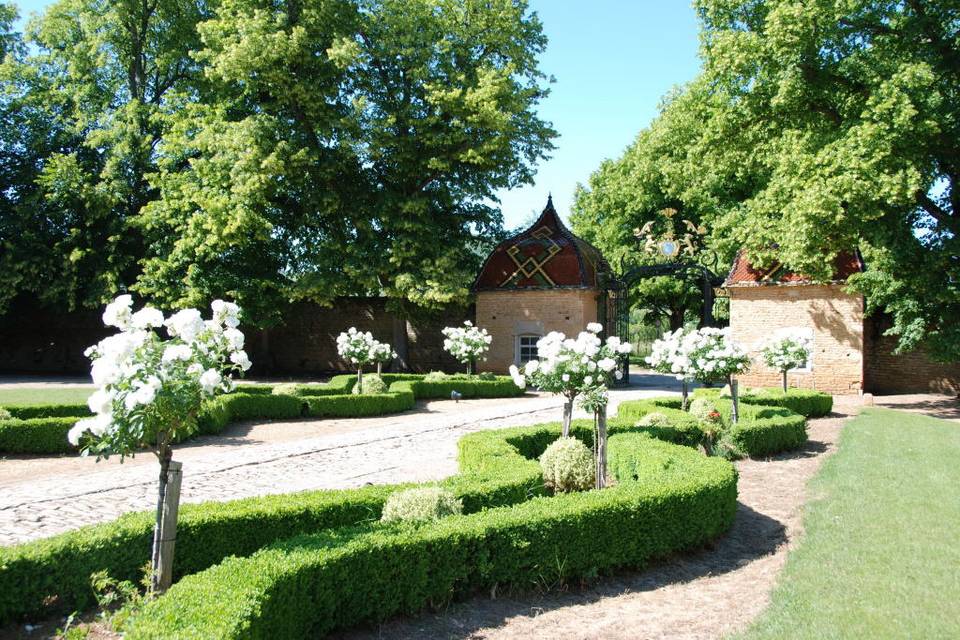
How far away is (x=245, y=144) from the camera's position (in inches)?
894

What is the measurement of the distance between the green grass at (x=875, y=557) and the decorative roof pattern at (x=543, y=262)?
14508mm

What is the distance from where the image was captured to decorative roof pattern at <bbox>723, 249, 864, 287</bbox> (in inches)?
877

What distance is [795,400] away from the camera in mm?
16453

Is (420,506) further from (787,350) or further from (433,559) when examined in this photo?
(787,350)

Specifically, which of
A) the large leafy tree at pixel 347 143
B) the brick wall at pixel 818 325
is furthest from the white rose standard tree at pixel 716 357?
the large leafy tree at pixel 347 143

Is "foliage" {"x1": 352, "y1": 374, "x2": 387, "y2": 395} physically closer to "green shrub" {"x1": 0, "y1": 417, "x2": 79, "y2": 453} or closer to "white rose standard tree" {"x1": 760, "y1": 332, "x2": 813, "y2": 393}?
"green shrub" {"x1": 0, "y1": 417, "x2": 79, "y2": 453}

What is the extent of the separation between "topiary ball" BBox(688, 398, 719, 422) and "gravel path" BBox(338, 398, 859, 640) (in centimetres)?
430

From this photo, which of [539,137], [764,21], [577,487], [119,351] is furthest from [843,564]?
[539,137]

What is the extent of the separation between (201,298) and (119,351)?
21.3m

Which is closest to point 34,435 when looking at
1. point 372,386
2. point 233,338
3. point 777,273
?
point 372,386

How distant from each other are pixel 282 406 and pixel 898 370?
69.3ft

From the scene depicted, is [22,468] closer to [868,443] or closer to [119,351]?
[119,351]

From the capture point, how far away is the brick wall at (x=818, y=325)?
872 inches

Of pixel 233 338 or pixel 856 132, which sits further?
pixel 856 132
